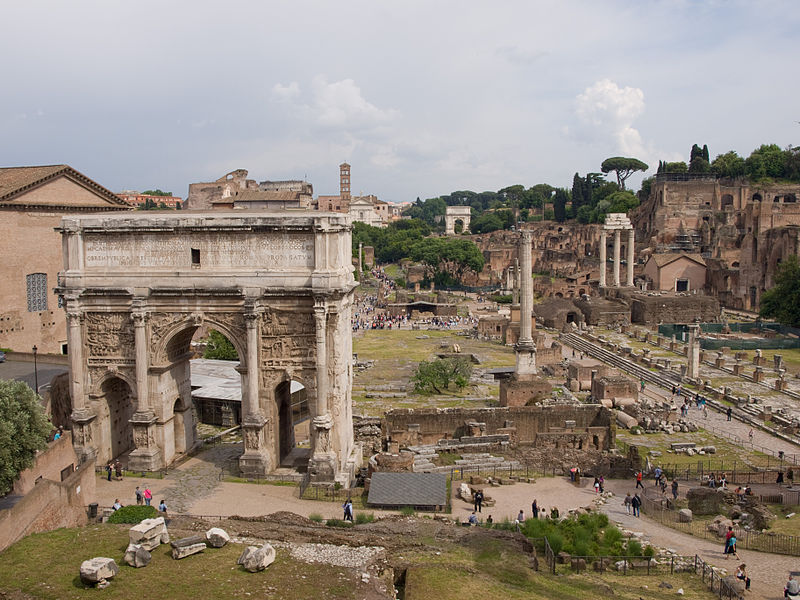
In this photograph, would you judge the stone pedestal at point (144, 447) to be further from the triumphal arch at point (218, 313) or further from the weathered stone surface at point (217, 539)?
the weathered stone surface at point (217, 539)

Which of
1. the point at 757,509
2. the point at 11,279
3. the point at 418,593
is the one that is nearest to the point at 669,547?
the point at 757,509

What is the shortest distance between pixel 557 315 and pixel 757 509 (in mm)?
44648

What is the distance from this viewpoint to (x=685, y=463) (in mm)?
25859

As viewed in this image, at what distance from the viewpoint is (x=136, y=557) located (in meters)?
13.5

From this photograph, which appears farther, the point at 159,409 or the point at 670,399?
the point at 670,399

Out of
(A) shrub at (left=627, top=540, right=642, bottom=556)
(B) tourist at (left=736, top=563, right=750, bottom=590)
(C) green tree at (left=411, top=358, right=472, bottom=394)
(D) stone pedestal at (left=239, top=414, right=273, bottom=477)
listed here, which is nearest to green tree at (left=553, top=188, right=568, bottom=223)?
(C) green tree at (left=411, top=358, right=472, bottom=394)

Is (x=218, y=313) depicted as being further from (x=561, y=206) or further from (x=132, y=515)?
(x=561, y=206)

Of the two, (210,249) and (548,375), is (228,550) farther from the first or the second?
(548,375)

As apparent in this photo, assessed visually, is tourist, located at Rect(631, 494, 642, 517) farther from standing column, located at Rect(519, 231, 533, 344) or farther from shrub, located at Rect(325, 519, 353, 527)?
standing column, located at Rect(519, 231, 533, 344)

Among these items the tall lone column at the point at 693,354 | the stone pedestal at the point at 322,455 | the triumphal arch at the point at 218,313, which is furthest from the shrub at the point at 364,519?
the tall lone column at the point at 693,354

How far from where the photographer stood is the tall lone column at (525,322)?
34906 mm

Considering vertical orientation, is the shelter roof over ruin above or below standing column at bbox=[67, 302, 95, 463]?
below

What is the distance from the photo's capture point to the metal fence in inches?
693

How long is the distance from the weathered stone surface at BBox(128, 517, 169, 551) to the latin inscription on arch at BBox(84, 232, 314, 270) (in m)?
9.38
